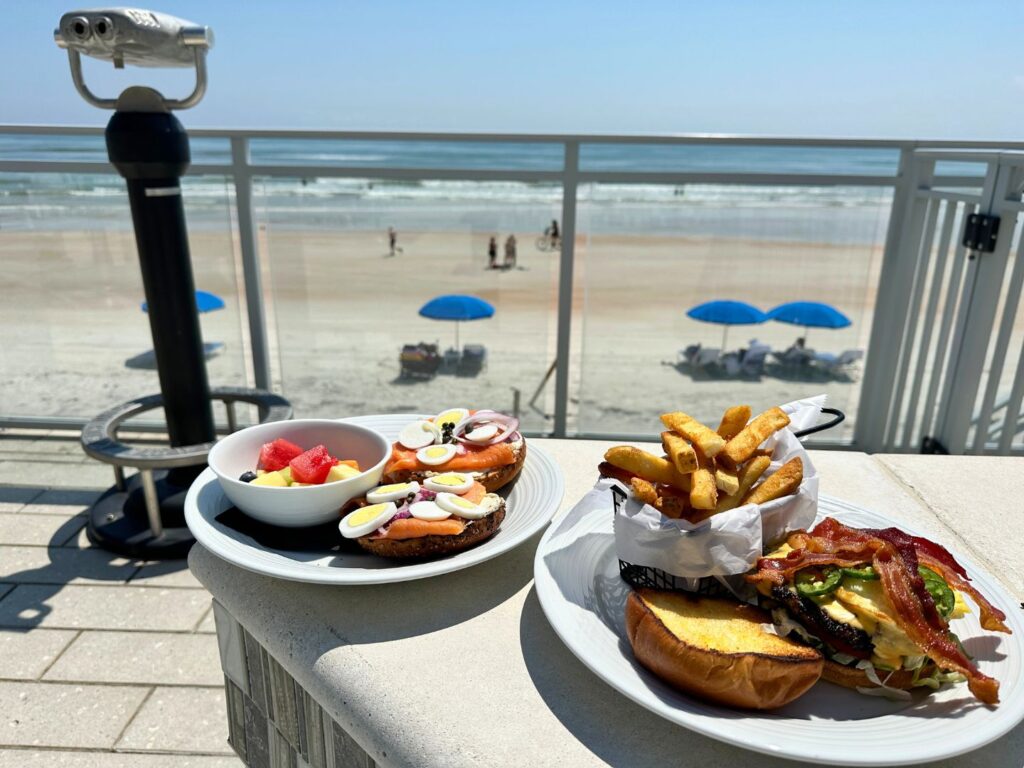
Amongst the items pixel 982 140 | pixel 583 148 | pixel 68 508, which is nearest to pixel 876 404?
pixel 982 140

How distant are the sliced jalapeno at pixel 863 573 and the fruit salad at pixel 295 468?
2.28ft

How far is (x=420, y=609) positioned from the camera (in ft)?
3.22

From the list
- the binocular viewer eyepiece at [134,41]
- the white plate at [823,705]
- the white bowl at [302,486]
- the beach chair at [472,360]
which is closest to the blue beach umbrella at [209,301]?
the beach chair at [472,360]

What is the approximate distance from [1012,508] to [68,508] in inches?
150

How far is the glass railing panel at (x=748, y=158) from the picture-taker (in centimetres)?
381

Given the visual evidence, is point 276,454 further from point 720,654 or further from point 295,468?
point 720,654

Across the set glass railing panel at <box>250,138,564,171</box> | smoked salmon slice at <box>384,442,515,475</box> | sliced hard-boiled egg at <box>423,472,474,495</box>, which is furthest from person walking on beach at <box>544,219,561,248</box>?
sliced hard-boiled egg at <box>423,472,474,495</box>

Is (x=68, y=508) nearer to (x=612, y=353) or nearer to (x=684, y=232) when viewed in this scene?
(x=612, y=353)

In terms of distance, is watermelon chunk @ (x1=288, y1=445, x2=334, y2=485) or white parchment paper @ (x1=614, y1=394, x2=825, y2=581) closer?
white parchment paper @ (x1=614, y1=394, x2=825, y2=581)

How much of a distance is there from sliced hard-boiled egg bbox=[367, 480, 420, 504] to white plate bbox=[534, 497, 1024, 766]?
0.74ft

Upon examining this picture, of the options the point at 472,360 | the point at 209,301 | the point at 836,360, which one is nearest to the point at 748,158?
the point at 836,360

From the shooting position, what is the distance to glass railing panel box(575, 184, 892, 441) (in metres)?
3.98

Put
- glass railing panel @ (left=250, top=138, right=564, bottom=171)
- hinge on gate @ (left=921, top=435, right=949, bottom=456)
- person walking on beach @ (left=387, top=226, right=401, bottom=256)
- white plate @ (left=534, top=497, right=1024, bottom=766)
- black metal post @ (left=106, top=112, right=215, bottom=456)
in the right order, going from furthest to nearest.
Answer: person walking on beach @ (left=387, top=226, right=401, bottom=256), glass railing panel @ (left=250, top=138, right=564, bottom=171), hinge on gate @ (left=921, top=435, right=949, bottom=456), black metal post @ (left=106, top=112, right=215, bottom=456), white plate @ (left=534, top=497, right=1024, bottom=766)

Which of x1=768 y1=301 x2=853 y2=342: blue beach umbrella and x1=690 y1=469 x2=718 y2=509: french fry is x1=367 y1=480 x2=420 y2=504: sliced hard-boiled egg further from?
x1=768 y1=301 x2=853 y2=342: blue beach umbrella
